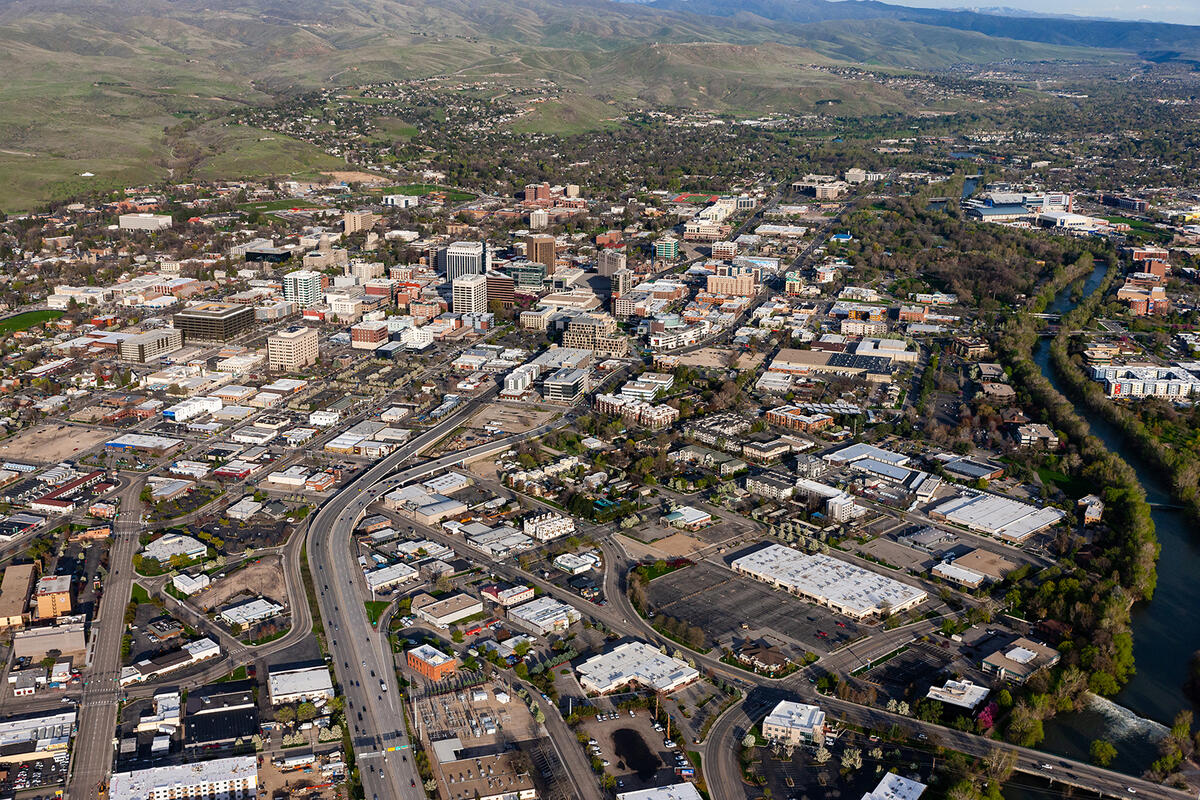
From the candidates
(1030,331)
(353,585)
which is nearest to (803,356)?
(1030,331)

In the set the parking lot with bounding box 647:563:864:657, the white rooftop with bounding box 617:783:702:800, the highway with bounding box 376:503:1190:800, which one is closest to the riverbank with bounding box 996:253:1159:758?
the highway with bounding box 376:503:1190:800

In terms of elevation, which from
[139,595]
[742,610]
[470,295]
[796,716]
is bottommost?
[139,595]

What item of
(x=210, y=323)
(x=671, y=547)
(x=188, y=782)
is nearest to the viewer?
(x=188, y=782)

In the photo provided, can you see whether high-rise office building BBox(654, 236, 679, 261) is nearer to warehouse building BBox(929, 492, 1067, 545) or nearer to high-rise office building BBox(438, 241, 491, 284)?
high-rise office building BBox(438, 241, 491, 284)

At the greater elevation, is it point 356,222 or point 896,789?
point 356,222

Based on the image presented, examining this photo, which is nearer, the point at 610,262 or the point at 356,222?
the point at 610,262

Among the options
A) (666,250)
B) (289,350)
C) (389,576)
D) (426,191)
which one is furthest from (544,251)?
(389,576)

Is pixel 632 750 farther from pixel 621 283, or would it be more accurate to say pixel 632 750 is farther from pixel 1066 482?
pixel 621 283

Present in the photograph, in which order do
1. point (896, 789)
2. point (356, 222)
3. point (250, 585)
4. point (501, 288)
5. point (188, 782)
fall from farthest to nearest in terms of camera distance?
point (356, 222) < point (501, 288) < point (250, 585) < point (896, 789) < point (188, 782)
